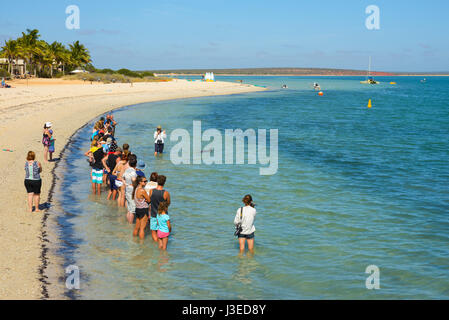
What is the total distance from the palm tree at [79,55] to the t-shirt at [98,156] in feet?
333

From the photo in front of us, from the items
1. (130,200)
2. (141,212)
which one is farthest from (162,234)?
(130,200)

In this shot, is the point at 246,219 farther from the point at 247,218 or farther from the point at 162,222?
the point at 162,222

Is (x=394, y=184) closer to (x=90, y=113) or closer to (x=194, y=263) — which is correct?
(x=194, y=263)

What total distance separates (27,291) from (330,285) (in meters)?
6.33

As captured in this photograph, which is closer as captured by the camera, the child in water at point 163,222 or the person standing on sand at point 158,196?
the child in water at point 163,222

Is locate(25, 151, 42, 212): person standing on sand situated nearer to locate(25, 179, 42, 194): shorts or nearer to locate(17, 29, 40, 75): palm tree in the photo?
locate(25, 179, 42, 194): shorts

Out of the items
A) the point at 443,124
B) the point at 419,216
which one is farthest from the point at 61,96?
the point at 419,216

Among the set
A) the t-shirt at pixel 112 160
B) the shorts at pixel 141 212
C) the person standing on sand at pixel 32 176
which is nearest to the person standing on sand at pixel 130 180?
the shorts at pixel 141 212

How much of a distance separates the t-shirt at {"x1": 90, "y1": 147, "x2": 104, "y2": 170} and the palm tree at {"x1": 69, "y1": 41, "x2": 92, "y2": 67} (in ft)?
333

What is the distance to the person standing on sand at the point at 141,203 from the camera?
1087cm

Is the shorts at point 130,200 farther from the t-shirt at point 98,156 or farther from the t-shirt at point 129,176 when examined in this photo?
the t-shirt at point 98,156

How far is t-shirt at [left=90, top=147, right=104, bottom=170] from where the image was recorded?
47.2 feet

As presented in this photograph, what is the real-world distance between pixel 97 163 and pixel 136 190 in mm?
4506

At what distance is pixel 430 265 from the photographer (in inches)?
430
